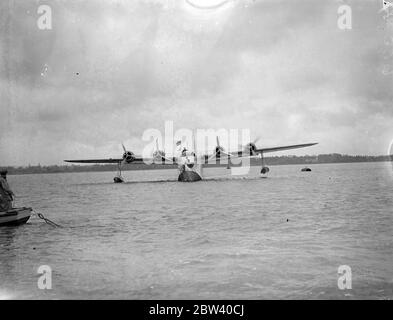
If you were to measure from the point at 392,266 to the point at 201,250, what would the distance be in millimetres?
6154

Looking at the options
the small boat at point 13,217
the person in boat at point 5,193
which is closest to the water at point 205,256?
the small boat at point 13,217

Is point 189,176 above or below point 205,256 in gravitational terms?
above

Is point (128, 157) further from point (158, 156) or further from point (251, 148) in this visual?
point (251, 148)

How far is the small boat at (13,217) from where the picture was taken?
19312 mm

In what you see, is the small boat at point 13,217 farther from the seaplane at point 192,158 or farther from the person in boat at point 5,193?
the seaplane at point 192,158

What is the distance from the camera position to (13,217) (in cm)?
1977

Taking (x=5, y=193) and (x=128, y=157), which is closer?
(x=5, y=193)

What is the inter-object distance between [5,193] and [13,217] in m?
1.46

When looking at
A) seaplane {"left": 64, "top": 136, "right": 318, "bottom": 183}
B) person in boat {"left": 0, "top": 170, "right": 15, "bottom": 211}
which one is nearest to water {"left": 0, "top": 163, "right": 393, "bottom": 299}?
person in boat {"left": 0, "top": 170, "right": 15, "bottom": 211}

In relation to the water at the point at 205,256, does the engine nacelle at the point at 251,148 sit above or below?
above

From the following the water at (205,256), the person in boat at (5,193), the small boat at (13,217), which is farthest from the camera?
the small boat at (13,217)

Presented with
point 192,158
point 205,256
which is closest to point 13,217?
point 205,256

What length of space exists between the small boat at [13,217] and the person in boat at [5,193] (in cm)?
41
